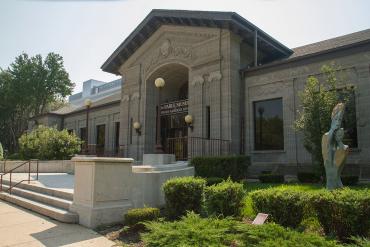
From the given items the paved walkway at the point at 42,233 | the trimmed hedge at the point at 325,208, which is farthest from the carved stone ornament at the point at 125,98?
the trimmed hedge at the point at 325,208

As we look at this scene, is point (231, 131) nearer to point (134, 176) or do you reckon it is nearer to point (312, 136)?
point (312, 136)

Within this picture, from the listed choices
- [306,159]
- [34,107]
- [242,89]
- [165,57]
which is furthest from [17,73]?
[306,159]

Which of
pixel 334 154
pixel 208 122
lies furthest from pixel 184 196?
pixel 208 122

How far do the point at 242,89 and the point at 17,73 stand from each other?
3260cm

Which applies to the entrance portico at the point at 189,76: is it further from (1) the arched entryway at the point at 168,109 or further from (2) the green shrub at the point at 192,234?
(2) the green shrub at the point at 192,234

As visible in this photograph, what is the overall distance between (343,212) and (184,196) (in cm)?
361

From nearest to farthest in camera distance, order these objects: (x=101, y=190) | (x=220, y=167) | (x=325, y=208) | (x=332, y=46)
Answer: (x=325, y=208)
(x=101, y=190)
(x=220, y=167)
(x=332, y=46)

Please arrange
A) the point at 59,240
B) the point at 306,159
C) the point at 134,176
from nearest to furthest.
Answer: the point at 59,240, the point at 134,176, the point at 306,159

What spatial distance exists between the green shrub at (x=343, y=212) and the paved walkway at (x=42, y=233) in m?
4.06

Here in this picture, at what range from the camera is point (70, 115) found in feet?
118

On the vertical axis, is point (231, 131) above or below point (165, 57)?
below

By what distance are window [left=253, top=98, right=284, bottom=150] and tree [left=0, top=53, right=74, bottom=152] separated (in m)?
31.9

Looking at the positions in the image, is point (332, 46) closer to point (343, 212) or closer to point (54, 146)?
point (343, 212)

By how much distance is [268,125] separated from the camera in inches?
682
